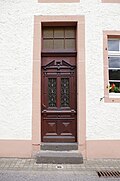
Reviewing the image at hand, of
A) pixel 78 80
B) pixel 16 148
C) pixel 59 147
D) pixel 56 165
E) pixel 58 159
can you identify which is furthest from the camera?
pixel 78 80

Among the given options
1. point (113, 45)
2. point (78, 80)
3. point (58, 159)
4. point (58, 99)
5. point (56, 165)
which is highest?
point (113, 45)

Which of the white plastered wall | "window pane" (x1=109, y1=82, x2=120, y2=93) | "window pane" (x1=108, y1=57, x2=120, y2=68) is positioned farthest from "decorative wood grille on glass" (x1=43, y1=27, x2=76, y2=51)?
"window pane" (x1=109, y1=82, x2=120, y2=93)

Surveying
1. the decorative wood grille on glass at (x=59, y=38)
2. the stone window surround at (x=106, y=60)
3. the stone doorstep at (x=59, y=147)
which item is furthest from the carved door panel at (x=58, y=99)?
the stone window surround at (x=106, y=60)

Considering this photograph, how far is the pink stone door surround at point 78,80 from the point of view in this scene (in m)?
7.12

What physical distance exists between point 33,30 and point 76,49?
4.38 feet

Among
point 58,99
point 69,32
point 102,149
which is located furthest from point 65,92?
point 102,149

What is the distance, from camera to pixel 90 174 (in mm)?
5777

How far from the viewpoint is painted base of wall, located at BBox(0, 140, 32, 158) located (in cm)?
704

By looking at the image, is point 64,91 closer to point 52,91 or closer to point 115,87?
point 52,91

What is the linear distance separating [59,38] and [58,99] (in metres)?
1.80

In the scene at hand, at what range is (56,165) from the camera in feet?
21.4

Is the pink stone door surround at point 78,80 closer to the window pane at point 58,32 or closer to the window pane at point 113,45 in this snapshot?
the window pane at point 58,32

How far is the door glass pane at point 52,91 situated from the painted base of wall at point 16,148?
4.15 feet

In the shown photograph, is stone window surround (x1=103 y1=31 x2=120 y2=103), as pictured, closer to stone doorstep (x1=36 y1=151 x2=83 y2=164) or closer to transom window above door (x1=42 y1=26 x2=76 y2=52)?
transom window above door (x1=42 y1=26 x2=76 y2=52)
